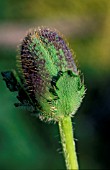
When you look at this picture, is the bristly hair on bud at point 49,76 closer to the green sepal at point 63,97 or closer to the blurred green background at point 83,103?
the green sepal at point 63,97

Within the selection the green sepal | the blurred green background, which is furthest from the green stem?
the blurred green background

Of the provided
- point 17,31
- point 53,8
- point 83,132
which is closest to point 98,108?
point 83,132

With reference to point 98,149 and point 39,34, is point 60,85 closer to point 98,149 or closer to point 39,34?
point 39,34

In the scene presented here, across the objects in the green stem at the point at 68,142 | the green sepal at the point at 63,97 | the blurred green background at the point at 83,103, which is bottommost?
the green stem at the point at 68,142

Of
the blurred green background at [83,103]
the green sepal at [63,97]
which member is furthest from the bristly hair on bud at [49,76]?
the blurred green background at [83,103]

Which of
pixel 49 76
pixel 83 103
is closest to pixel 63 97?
pixel 49 76

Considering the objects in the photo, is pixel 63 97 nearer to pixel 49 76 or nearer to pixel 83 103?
pixel 49 76
